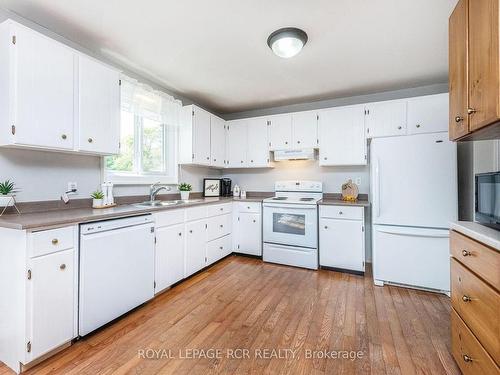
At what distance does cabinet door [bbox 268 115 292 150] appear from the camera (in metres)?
3.64

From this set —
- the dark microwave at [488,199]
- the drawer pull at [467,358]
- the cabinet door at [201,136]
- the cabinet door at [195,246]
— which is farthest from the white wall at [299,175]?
the drawer pull at [467,358]

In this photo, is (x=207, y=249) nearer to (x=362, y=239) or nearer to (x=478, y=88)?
(x=362, y=239)

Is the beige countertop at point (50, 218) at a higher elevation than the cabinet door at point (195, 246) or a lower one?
higher

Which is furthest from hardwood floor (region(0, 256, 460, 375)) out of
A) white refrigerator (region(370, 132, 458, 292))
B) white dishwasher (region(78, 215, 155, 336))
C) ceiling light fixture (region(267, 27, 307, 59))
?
ceiling light fixture (region(267, 27, 307, 59))

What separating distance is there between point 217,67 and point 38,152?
1.88 m

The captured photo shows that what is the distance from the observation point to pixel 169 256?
2512 millimetres

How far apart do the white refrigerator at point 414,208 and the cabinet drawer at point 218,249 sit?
1.96 metres

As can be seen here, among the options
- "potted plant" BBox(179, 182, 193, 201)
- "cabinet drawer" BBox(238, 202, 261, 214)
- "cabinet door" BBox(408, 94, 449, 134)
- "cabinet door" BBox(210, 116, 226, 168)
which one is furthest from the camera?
"cabinet door" BBox(210, 116, 226, 168)

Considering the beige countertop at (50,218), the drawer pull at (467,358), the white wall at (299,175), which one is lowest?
the drawer pull at (467,358)

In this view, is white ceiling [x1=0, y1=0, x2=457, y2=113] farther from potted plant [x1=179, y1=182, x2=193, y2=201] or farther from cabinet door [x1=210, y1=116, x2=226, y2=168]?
potted plant [x1=179, y1=182, x2=193, y2=201]

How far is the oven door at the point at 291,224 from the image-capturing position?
10.4 ft

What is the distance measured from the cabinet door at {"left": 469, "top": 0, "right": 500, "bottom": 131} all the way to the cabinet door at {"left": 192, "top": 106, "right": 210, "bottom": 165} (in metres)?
2.90

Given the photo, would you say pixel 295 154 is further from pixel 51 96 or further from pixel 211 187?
pixel 51 96

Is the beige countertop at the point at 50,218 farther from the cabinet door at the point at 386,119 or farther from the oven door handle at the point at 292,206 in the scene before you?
the cabinet door at the point at 386,119
